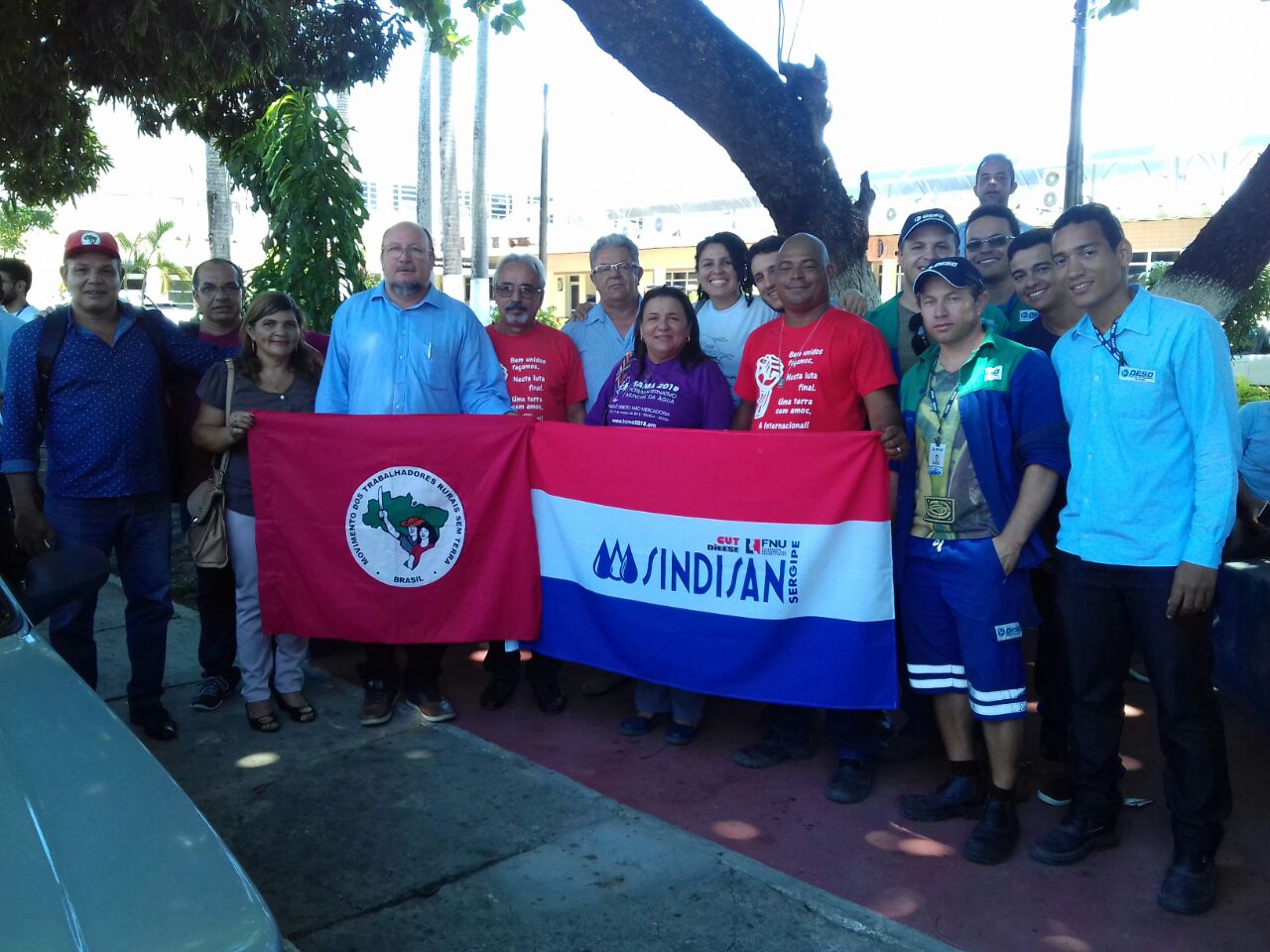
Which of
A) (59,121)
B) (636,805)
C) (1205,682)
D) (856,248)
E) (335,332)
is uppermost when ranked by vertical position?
(59,121)

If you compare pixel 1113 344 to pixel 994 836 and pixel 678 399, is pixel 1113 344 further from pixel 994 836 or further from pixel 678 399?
pixel 678 399

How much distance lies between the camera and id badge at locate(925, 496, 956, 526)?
3.83m

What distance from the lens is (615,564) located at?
188 inches

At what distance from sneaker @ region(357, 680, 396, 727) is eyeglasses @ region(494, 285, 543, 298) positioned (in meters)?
1.95

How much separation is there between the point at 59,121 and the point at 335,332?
7.85m

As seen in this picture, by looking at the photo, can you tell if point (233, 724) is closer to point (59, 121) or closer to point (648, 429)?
point (648, 429)

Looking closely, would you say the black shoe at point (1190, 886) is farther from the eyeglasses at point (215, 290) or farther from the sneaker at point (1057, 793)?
the eyeglasses at point (215, 290)

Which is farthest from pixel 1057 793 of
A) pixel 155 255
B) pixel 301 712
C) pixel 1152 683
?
pixel 155 255

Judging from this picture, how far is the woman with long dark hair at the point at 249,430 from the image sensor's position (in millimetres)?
4871

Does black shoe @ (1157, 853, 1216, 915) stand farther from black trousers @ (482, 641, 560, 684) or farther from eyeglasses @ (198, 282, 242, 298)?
eyeglasses @ (198, 282, 242, 298)

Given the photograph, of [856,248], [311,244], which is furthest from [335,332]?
[311,244]

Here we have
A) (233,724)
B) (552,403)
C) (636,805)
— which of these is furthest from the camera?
(552,403)

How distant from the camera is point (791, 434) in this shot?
4.21 m

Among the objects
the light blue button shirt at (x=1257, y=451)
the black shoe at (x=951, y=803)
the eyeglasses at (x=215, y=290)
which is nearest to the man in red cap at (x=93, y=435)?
the eyeglasses at (x=215, y=290)
